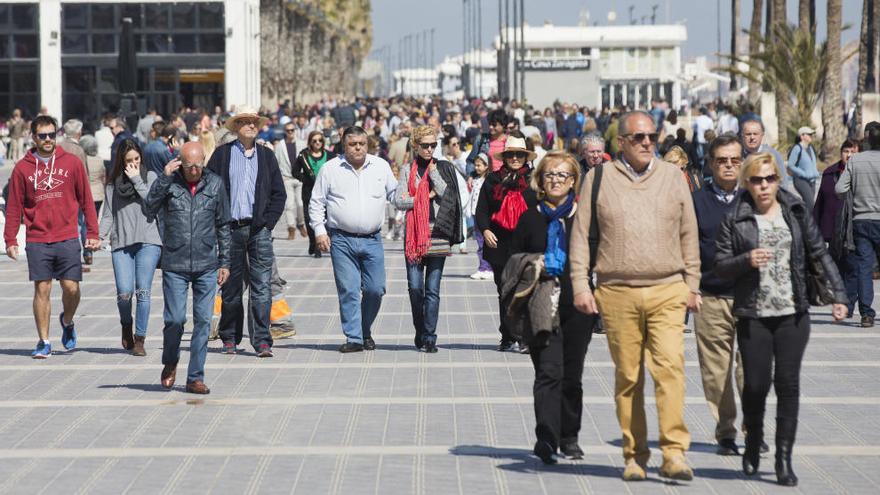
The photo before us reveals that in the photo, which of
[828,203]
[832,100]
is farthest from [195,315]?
[832,100]

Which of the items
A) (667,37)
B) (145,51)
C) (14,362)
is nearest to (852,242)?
(14,362)

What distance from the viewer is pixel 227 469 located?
8.00 meters

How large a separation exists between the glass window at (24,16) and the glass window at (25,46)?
343 millimetres

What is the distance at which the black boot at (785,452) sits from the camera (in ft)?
24.6

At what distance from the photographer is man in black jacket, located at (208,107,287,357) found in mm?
11922

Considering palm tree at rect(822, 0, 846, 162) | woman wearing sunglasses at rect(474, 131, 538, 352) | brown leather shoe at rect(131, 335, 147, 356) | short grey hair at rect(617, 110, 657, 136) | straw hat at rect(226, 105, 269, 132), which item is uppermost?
palm tree at rect(822, 0, 846, 162)

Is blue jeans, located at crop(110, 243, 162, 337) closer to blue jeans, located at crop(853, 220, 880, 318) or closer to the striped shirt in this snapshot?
the striped shirt

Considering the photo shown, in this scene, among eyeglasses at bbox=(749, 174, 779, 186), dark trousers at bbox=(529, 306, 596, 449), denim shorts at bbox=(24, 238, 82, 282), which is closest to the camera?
eyeglasses at bbox=(749, 174, 779, 186)

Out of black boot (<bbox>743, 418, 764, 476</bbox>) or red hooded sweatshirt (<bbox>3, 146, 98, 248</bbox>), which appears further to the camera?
red hooded sweatshirt (<bbox>3, 146, 98, 248</bbox>)

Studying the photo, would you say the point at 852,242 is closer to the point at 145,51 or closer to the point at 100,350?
the point at 100,350

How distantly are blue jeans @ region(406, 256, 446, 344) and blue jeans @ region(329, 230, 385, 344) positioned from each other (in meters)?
0.24

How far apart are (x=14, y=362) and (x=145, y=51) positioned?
47767 mm

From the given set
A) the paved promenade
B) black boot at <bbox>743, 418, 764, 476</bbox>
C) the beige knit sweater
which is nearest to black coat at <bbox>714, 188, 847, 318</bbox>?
the beige knit sweater

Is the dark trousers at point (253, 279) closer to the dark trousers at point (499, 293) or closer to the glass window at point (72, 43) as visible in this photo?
the dark trousers at point (499, 293)
